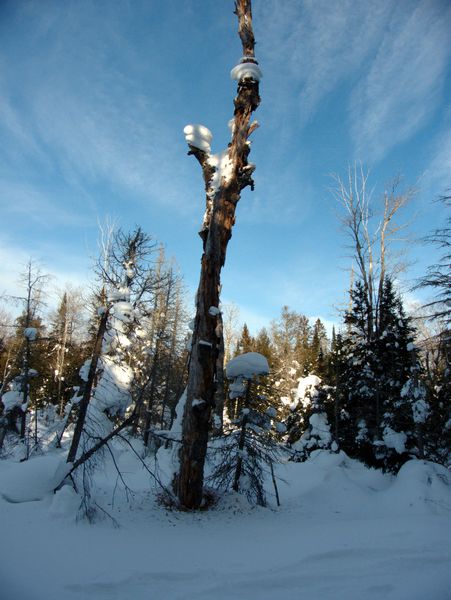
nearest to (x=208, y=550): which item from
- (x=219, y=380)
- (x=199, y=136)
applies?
(x=219, y=380)

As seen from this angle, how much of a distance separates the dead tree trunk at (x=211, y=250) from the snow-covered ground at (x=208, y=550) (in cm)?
118

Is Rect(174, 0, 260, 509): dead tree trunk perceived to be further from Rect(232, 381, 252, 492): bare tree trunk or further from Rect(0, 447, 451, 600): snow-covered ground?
Rect(232, 381, 252, 492): bare tree trunk

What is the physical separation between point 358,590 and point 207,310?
517 centimetres

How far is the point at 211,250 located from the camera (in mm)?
7500

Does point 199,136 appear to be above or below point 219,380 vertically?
above

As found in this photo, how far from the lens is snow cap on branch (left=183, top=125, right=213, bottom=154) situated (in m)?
7.68

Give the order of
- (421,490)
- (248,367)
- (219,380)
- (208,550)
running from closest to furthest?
(208,550) < (248,367) < (421,490) < (219,380)

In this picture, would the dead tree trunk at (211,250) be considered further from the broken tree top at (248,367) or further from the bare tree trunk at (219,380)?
the broken tree top at (248,367)

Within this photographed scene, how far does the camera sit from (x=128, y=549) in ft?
15.5

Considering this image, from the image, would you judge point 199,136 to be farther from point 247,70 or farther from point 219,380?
point 219,380

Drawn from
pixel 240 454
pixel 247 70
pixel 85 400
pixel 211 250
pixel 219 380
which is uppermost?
pixel 247 70

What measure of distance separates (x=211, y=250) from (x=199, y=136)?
9.10 feet

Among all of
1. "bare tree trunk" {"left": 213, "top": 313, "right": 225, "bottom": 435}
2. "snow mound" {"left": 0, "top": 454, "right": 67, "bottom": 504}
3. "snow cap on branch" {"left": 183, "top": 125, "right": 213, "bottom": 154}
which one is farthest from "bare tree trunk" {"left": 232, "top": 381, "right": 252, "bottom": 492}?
"snow cap on branch" {"left": 183, "top": 125, "right": 213, "bottom": 154}

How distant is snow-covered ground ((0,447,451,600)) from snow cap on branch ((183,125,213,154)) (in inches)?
298
